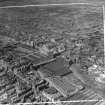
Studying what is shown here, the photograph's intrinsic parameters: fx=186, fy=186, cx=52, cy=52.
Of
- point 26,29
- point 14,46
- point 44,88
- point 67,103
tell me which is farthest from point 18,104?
point 26,29

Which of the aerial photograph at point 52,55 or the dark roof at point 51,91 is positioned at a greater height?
the aerial photograph at point 52,55

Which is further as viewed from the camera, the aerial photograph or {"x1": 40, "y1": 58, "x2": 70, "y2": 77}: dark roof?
{"x1": 40, "y1": 58, "x2": 70, "y2": 77}: dark roof

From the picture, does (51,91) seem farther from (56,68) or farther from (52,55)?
(52,55)

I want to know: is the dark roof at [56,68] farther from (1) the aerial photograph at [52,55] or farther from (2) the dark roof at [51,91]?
(2) the dark roof at [51,91]

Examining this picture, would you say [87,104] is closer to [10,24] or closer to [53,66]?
[53,66]

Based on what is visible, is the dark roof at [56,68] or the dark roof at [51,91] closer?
the dark roof at [51,91]

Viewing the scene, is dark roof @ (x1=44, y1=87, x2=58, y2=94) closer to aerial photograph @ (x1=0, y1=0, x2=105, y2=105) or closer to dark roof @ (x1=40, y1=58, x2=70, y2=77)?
aerial photograph @ (x1=0, y1=0, x2=105, y2=105)

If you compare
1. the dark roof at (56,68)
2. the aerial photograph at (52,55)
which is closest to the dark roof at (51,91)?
the aerial photograph at (52,55)

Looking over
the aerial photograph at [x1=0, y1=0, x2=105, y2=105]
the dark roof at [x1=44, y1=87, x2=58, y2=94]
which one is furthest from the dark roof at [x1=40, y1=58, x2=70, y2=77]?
the dark roof at [x1=44, y1=87, x2=58, y2=94]
